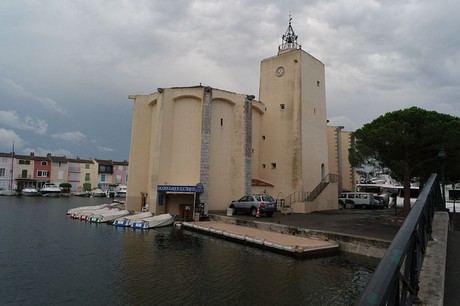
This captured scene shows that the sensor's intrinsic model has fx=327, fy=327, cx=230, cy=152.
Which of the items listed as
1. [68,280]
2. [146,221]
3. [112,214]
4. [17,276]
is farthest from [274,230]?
[112,214]

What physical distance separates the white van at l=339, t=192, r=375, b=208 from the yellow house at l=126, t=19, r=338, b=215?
10.9ft

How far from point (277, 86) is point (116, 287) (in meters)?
25.9

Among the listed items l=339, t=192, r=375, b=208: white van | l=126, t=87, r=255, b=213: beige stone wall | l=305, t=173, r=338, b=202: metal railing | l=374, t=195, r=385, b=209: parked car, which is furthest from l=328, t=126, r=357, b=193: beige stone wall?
l=126, t=87, r=255, b=213: beige stone wall

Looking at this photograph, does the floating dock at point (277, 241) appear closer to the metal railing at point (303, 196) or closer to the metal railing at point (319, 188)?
the metal railing at point (303, 196)

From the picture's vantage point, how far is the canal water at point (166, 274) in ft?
31.8

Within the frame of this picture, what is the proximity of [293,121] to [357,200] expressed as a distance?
12111 mm

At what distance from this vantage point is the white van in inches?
1373

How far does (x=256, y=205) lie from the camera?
24672 millimetres

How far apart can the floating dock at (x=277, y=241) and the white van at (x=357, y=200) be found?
733 inches

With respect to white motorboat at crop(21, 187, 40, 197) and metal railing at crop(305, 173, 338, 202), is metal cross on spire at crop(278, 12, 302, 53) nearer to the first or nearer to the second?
metal railing at crop(305, 173, 338, 202)

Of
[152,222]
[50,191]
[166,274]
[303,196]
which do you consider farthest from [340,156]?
[50,191]

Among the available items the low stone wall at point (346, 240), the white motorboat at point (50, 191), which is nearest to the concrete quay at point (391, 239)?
the low stone wall at point (346, 240)

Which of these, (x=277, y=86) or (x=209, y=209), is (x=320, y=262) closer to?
(x=209, y=209)

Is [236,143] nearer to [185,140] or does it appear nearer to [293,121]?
[185,140]
